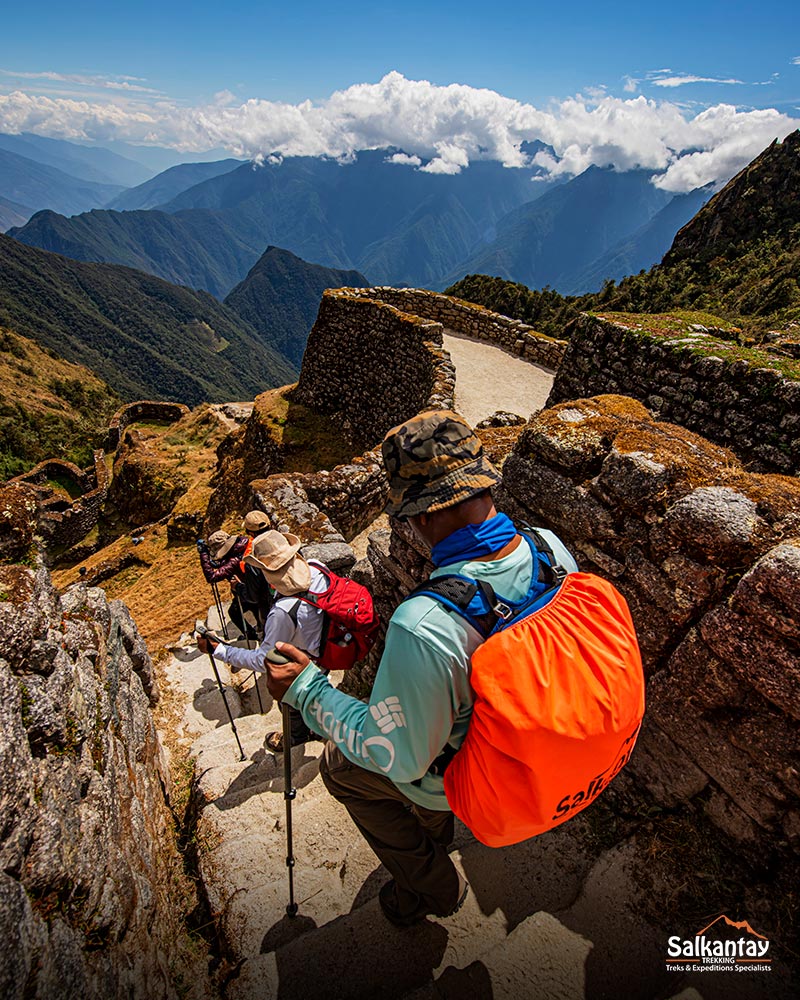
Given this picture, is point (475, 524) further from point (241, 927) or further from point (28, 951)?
point (241, 927)

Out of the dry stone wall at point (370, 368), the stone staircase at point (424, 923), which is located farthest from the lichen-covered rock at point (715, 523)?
the dry stone wall at point (370, 368)

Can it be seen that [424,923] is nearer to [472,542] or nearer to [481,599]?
[481,599]

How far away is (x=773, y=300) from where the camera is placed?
21.4m

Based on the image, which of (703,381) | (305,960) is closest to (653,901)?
(305,960)

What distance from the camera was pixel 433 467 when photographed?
8.39 feet

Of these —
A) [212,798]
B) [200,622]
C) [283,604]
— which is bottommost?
[200,622]

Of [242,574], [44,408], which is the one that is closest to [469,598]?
[242,574]

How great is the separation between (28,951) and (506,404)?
14989 millimetres

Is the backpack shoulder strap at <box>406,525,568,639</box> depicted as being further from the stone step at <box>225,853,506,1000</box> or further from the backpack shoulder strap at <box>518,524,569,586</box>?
the stone step at <box>225,853,506,1000</box>

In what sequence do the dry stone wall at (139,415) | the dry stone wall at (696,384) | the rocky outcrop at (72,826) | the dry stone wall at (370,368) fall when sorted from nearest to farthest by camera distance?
the rocky outcrop at (72,826) → the dry stone wall at (696,384) → the dry stone wall at (370,368) → the dry stone wall at (139,415)

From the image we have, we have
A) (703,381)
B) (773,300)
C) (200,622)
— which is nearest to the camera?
(703,381)

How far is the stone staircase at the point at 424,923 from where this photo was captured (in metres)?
3.12

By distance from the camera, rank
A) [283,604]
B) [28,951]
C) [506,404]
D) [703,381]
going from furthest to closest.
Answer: [506,404] → [703,381] → [283,604] → [28,951]

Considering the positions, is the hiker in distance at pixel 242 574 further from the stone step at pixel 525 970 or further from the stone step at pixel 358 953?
the stone step at pixel 525 970
